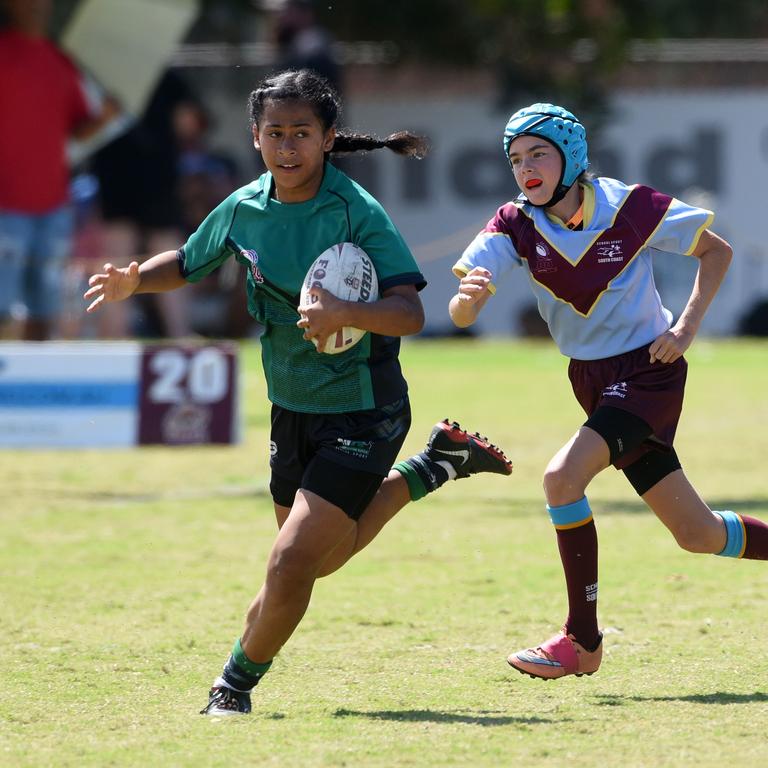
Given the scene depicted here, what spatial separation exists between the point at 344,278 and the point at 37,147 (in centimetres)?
879

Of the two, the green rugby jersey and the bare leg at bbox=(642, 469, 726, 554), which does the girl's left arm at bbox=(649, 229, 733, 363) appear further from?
the green rugby jersey

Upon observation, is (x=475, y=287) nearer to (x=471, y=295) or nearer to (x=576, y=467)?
(x=471, y=295)

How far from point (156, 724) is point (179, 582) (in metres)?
2.34

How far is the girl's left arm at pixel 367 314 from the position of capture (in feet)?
15.4

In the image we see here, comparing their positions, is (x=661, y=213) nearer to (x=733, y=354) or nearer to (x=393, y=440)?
(x=393, y=440)

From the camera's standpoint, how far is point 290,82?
5.06 metres

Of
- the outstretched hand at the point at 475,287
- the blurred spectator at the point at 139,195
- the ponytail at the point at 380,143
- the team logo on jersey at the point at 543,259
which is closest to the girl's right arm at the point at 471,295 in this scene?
the outstretched hand at the point at 475,287

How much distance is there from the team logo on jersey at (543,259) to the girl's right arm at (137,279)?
1.13 metres

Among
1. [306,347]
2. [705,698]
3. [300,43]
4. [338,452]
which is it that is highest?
[300,43]

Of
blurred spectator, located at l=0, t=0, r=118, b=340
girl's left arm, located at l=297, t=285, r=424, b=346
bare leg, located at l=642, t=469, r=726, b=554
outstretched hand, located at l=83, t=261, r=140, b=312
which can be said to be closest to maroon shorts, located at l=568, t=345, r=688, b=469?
bare leg, located at l=642, t=469, r=726, b=554

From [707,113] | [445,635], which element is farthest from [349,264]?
[707,113]

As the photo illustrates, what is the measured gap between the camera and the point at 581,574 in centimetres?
534

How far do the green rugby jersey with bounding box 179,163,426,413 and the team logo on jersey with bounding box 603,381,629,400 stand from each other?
2.25ft

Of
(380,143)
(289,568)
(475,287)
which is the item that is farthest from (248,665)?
(380,143)
